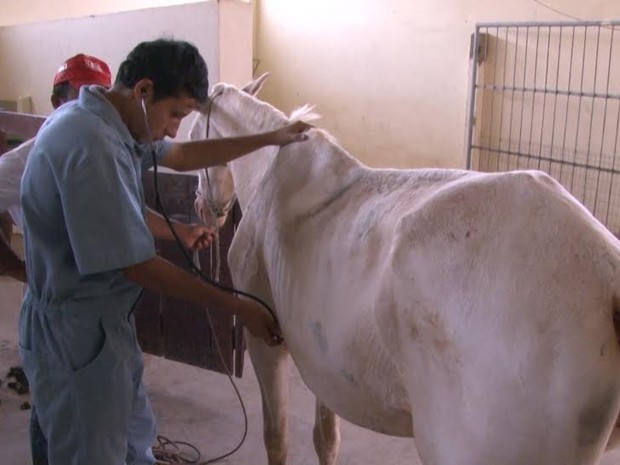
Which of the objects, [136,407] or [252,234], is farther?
[252,234]

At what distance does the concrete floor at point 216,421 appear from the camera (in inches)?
115

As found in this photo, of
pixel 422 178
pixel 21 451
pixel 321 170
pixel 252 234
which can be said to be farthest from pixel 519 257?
pixel 21 451

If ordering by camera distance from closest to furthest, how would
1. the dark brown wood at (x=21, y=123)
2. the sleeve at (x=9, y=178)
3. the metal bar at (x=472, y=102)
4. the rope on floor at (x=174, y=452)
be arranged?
the sleeve at (x=9, y=178), the rope on floor at (x=174, y=452), the dark brown wood at (x=21, y=123), the metal bar at (x=472, y=102)

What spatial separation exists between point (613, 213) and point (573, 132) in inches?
30.1

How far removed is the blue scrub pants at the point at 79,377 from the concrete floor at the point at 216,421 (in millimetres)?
1302

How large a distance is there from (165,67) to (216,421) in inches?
82.4

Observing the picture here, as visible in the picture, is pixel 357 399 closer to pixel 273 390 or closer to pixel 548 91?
pixel 273 390

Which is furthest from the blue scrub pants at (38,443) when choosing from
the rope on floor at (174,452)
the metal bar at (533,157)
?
the metal bar at (533,157)

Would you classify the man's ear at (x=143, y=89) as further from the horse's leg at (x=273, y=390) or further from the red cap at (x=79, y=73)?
the red cap at (x=79, y=73)

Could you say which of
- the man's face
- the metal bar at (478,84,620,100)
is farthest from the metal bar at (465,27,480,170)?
the man's face

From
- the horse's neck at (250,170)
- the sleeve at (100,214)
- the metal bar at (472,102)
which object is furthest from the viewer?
the metal bar at (472,102)

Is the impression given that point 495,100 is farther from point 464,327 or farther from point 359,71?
point 464,327

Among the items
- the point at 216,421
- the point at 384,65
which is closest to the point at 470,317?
the point at 216,421

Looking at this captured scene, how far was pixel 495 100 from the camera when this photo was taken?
6102 mm
